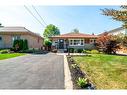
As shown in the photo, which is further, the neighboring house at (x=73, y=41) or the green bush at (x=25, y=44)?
the neighboring house at (x=73, y=41)

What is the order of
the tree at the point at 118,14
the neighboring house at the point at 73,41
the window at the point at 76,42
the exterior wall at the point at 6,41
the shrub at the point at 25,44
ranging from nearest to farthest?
the tree at the point at 118,14, the shrub at the point at 25,44, the exterior wall at the point at 6,41, the neighboring house at the point at 73,41, the window at the point at 76,42

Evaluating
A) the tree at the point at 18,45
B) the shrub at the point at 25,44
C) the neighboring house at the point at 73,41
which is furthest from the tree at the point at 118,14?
the neighboring house at the point at 73,41

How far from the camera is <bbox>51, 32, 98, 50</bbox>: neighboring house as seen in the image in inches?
1612

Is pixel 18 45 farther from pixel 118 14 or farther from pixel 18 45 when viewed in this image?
pixel 118 14

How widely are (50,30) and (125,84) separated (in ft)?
282

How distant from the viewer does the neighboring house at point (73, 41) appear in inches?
1612

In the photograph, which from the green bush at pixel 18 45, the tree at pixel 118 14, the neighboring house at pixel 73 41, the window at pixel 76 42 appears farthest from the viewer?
the window at pixel 76 42

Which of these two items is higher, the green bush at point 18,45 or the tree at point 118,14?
the tree at point 118,14

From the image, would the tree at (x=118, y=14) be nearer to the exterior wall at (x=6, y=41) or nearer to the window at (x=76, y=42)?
the exterior wall at (x=6, y=41)

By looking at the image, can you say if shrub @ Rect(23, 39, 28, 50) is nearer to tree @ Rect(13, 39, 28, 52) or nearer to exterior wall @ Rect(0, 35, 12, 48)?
tree @ Rect(13, 39, 28, 52)

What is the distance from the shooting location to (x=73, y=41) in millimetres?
41438

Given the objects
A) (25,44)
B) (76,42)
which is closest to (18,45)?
(25,44)
